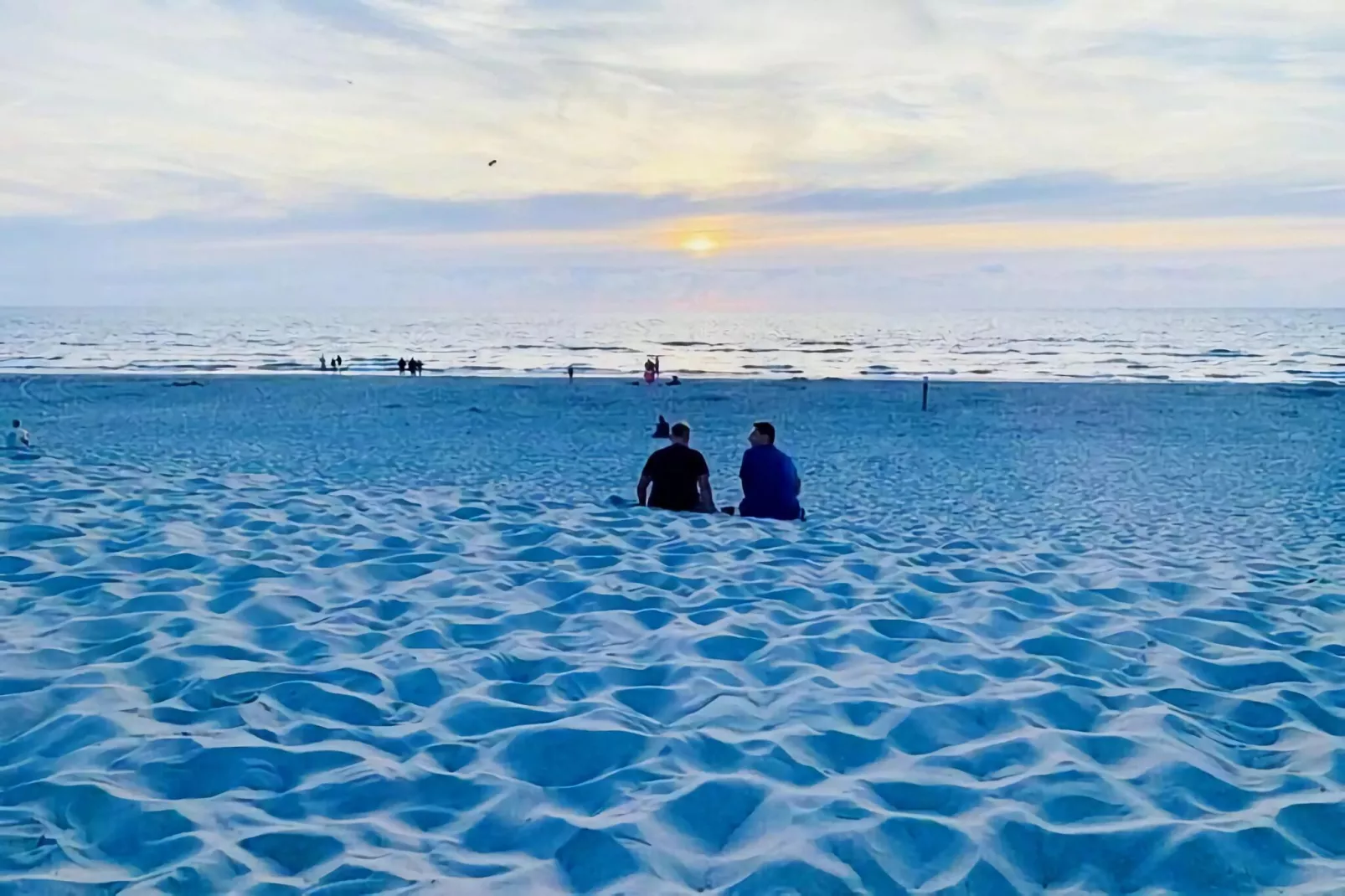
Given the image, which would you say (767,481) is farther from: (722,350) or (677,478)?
(722,350)

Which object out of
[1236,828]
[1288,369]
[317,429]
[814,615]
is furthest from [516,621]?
[1288,369]

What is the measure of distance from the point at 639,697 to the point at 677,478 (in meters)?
5.41

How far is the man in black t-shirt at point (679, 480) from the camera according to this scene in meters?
10.4

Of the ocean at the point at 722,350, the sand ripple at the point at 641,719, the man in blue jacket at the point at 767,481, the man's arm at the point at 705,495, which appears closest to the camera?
the sand ripple at the point at 641,719

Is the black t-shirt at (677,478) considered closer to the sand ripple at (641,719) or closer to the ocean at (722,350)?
the sand ripple at (641,719)

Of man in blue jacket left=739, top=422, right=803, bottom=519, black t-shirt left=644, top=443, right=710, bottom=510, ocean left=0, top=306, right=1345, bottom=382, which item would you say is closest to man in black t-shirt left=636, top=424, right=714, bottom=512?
black t-shirt left=644, top=443, right=710, bottom=510

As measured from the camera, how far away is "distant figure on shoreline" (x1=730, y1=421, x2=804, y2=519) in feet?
33.5

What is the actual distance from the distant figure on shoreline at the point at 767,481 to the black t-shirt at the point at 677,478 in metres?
0.44

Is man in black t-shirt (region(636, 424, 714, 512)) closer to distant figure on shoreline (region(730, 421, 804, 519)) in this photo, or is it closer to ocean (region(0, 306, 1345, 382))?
distant figure on shoreline (region(730, 421, 804, 519))

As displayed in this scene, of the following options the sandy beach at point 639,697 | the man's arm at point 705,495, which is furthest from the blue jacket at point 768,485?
the sandy beach at point 639,697

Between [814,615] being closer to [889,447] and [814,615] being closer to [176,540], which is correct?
[176,540]

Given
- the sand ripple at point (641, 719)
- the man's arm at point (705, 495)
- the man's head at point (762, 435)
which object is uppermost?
A: the man's head at point (762, 435)

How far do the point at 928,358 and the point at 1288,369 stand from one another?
17712 mm

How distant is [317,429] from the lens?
22312mm
